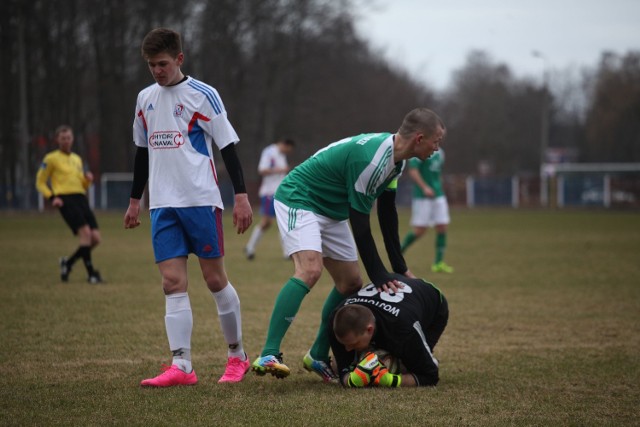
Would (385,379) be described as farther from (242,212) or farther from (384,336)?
(242,212)

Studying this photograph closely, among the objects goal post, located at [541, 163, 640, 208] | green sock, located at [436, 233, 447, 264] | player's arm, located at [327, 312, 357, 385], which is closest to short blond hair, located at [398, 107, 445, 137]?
player's arm, located at [327, 312, 357, 385]

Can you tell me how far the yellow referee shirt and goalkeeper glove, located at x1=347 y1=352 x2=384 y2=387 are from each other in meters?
7.64

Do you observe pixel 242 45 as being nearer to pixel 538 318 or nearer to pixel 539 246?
pixel 539 246

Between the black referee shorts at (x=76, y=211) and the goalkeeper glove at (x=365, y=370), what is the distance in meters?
7.33

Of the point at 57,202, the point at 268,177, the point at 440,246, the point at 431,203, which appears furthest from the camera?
the point at 268,177

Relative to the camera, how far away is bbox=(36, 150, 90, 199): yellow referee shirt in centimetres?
1194

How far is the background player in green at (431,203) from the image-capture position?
13.9 meters

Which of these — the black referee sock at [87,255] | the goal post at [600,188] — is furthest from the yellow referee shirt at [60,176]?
the goal post at [600,188]

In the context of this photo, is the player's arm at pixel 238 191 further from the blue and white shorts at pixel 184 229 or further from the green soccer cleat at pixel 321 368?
the green soccer cleat at pixel 321 368

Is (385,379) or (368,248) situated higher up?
(368,248)

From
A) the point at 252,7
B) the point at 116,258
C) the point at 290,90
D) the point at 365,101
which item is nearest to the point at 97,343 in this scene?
the point at 116,258

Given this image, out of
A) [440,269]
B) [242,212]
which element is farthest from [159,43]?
[440,269]

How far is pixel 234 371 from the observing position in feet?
18.8

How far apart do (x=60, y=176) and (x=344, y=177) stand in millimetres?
7493
